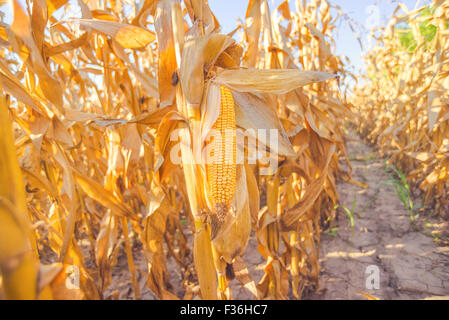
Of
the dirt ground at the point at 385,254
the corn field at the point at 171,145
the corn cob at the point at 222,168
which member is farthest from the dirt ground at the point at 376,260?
the corn cob at the point at 222,168

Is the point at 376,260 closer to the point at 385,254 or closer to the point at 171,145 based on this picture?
the point at 385,254

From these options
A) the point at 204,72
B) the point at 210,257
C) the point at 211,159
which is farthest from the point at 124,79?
the point at 210,257

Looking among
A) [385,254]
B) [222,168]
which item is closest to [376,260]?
[385,254]

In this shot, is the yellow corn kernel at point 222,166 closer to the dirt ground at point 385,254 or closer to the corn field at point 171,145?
the corn field at point 171,145

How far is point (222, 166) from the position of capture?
839mm

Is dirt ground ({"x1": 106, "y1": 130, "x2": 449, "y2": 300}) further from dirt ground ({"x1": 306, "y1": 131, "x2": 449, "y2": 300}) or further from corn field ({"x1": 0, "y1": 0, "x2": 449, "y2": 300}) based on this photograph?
corn field ({"x1": 0, "y1": 0, "x2": 449, "y2": 300})

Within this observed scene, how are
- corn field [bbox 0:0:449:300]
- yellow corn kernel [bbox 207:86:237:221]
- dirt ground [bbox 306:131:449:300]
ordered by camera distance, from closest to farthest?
1. corn field [bbox 0:0:449:300]
2. yellow corn kernel [bbox 207:86:237:221]
3. dirt ground [bbox 306:131:449:300]

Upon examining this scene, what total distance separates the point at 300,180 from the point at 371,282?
1038mm

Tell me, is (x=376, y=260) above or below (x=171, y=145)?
below

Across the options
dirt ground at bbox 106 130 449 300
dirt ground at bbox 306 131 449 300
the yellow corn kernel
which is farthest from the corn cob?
dirt ground at bbox 106 130 449 300

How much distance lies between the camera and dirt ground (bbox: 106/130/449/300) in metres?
1.87

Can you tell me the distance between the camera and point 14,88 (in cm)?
103

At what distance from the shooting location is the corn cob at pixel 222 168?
32.9 inches
